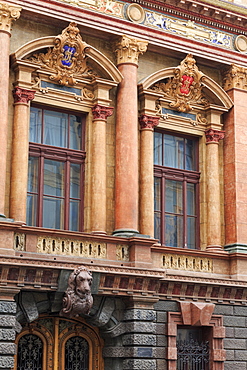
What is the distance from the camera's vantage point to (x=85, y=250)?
2312 centimetres

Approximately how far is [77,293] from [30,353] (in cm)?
240

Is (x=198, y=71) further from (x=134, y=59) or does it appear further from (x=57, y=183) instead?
(x=57, y=183)

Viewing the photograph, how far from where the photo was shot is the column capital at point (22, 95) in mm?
23250

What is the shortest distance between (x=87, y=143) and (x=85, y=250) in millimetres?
3573

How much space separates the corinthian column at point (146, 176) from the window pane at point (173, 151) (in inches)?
46.3

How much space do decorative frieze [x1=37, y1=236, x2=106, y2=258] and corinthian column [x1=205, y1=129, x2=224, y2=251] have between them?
4.43m

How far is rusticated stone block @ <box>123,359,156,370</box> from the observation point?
22.8 meters

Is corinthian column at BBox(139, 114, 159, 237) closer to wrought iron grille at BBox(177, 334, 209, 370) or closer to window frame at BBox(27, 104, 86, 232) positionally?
window frame at BBox(27, 104, 86, 232)

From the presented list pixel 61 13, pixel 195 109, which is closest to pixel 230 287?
pixel 195 109

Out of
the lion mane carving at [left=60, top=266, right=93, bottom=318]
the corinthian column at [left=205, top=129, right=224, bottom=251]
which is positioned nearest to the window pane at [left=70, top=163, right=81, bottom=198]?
the lion mane carving at [left=60, top=266, right=93, bottom=318]

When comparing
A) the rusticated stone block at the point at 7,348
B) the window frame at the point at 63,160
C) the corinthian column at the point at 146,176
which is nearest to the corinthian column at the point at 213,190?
the corinthian column at the point at 146,176

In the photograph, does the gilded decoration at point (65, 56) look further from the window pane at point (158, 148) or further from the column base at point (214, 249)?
the column base at point (214, 249)

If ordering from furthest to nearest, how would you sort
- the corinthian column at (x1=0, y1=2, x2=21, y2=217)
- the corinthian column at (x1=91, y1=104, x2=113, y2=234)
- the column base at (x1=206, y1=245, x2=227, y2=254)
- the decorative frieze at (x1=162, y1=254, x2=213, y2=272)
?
the column base at (x1=206, y1=245, x2=227, y2=254) < the decorative frieze at (x1=162, y1=254, x2=213, y2=272) < the corinthian column at (x1=91, y1=104, x2=113, y2=234) < the corinthian column at (x1=0, y1=2, x2=21, y2=217)

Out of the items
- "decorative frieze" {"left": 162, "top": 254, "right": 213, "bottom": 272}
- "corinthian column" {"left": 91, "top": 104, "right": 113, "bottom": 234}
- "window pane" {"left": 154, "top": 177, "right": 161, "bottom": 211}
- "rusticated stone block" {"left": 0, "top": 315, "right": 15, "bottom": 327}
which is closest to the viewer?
"rusticated stone block" {"left": 0, "top": 315, "right": 15, "bottom": 327}
